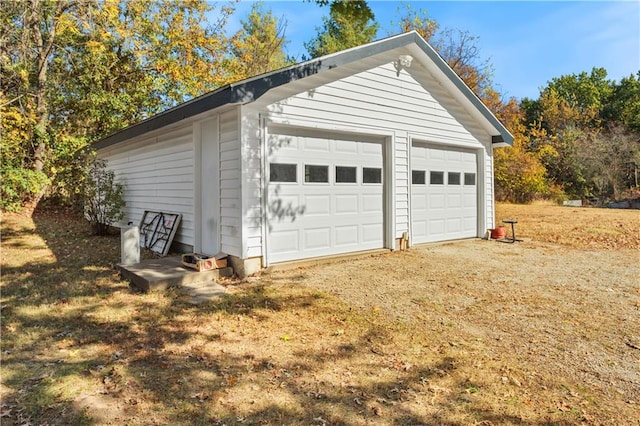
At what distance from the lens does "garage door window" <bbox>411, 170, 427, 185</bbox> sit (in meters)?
A: 8.60

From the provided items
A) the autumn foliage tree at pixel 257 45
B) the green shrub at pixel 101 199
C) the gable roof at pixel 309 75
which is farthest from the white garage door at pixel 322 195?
the autumn foliage tree at pixel 257 45

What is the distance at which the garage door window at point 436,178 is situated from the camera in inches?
355

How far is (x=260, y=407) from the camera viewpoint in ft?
8.43

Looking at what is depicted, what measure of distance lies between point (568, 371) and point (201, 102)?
5624 mm

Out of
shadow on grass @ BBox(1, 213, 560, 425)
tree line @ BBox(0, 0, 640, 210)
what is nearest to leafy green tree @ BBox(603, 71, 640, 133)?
tree line @ BBox(0, 0, 640, 210)

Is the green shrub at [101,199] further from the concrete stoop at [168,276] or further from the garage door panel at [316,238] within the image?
the garage door panel at [316,238]

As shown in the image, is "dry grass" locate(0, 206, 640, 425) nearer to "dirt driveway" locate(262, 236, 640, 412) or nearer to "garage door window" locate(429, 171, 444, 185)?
"dirt driveway" locate(262, 236, 640, 412)

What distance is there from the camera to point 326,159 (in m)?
7.09

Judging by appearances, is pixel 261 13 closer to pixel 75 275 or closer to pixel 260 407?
pixel 75 275

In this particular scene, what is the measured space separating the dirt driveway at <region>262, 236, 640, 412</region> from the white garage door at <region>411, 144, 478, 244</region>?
894 millimetres

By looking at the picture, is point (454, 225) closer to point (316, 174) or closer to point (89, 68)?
point (316, 174)

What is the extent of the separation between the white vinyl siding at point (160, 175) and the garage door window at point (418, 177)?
4695 millimetres

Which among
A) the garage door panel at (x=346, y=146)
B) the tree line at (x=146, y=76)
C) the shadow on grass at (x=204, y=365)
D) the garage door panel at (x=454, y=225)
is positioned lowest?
the shadow on grass at (x=204, y=365)

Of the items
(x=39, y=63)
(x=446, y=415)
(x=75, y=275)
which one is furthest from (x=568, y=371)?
(x=39, y=63)
